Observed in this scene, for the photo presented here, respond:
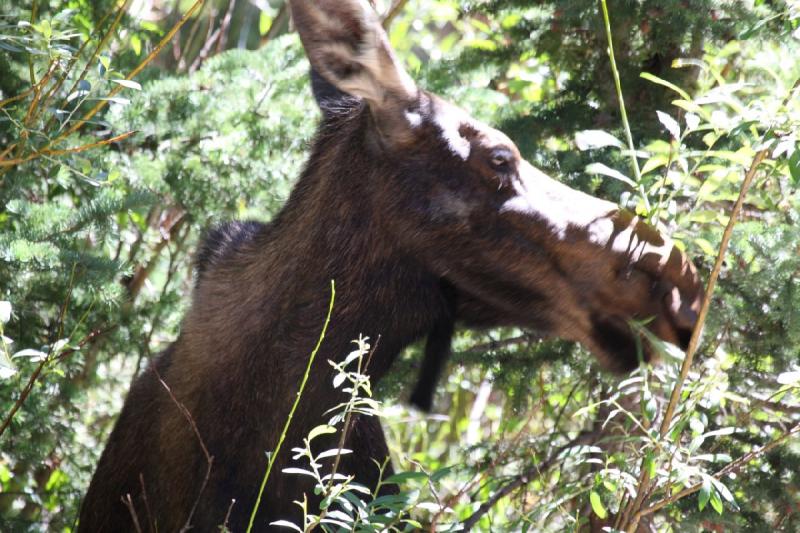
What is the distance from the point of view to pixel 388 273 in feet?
12.9

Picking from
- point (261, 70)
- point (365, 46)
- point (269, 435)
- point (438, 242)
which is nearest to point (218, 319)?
point (269, 435)

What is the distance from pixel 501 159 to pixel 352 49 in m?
0.65

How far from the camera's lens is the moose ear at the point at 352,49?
374cm

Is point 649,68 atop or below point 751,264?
atop

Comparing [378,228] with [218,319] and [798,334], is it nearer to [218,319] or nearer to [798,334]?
[218,319]

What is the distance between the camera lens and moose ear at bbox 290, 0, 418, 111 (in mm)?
3742

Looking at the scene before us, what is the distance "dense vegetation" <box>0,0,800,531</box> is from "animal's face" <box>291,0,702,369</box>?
198 mm

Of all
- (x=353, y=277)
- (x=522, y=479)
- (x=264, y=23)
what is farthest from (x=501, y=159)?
(x=264, y=23)

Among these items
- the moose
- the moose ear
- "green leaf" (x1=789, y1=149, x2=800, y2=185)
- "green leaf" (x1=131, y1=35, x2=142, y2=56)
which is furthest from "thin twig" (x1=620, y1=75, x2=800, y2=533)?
"green leaf" (x1=131, y1=35, x2=142, y2=56)

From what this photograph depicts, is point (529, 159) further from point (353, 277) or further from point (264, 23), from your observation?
point (264, 23)

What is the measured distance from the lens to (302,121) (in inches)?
227

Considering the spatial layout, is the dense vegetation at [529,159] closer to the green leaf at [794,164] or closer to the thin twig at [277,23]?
the green leaf at [794,164]

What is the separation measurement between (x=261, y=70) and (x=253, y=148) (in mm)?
507

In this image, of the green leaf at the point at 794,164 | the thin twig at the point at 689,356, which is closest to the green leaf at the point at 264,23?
the thin twig at the point at 689,356
